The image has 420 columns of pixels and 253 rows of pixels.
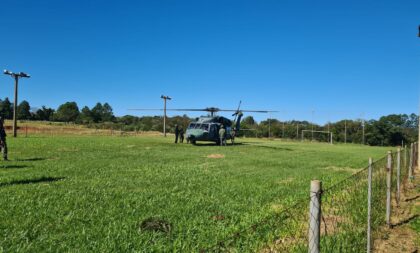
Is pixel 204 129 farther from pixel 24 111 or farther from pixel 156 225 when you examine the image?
pixel 24 111

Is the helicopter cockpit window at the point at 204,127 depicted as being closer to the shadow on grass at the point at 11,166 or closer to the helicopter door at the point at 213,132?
the helicopter door at the point at 213,132

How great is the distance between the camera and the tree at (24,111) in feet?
359

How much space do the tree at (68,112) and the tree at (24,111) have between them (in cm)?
847

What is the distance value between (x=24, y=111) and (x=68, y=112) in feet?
46.5

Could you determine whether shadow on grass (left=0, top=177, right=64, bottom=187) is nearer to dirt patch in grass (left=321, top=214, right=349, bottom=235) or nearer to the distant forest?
dirt patch in grass (left=321, top=214, right=349, bottom=235)

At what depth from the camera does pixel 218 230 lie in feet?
17.7

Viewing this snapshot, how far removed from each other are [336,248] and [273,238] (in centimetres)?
82

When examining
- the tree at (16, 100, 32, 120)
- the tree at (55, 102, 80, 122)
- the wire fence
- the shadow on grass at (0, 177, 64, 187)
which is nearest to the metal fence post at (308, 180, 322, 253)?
the wire fence

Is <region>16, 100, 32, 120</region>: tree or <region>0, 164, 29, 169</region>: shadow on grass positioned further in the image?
<region>16, 100, 32, 120</region>: tree

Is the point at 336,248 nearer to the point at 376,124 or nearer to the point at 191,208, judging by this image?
the point at 191,208

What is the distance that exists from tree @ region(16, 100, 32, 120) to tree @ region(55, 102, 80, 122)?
8.47 metres

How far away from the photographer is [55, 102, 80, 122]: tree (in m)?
119

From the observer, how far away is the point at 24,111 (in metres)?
114

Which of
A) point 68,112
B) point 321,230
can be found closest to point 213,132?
point 321,230
